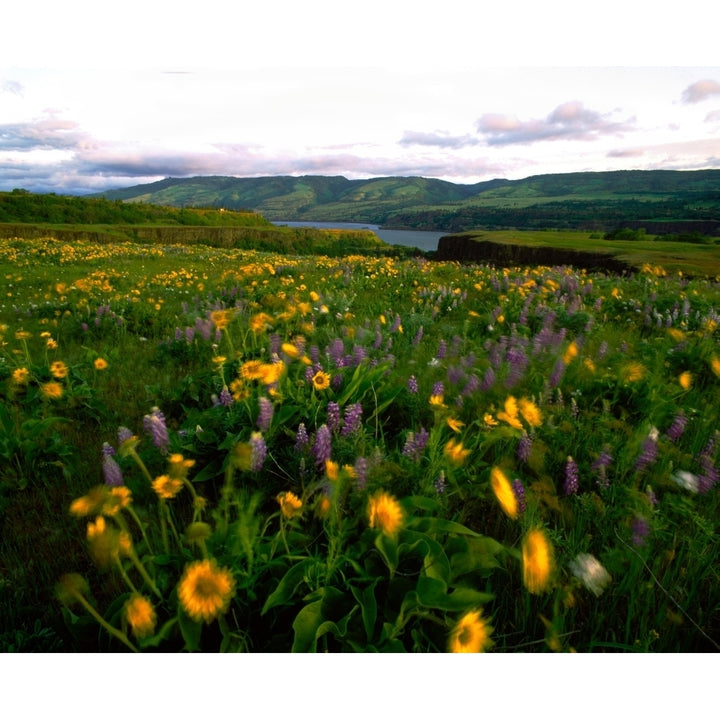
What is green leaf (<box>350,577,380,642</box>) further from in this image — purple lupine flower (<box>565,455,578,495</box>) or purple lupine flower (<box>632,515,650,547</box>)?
purple lupine flower (<box>565,455,578,495</box>)

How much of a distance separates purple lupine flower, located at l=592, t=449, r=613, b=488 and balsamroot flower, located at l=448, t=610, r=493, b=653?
1.07 meters

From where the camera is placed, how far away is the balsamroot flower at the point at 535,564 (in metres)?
1.22

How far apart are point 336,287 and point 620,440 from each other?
637 cm

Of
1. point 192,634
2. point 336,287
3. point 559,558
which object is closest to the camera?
point 192,634

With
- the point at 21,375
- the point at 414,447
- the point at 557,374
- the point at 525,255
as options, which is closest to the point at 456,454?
the point at 414,447

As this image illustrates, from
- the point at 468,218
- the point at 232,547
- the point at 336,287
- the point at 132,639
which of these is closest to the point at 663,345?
the point at 232,547

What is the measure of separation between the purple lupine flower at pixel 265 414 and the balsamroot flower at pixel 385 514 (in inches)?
34.0

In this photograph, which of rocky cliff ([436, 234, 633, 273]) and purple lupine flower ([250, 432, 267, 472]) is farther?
rocky cliff ([436, 234, 633, 273])

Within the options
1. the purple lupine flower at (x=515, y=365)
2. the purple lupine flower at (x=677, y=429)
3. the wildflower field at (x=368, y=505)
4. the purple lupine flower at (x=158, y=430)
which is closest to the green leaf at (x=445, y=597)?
the wildflower field at (x=368, y=505)

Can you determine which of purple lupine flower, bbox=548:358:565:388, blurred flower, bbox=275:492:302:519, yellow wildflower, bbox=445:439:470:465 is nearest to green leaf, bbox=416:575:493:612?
blurred flower, bbox=275:492:302:519

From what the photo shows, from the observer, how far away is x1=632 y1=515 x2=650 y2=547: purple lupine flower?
4.85 ft

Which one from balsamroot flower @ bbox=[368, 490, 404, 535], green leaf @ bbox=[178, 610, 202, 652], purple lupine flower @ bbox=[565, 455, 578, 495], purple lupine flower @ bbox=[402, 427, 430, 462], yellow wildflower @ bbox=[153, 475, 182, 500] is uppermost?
yellow wildflower @ bbox=[153, 475, 182, 500]

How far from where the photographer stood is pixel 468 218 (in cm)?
13200

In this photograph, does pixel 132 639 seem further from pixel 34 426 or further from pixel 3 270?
pixel 3 270
